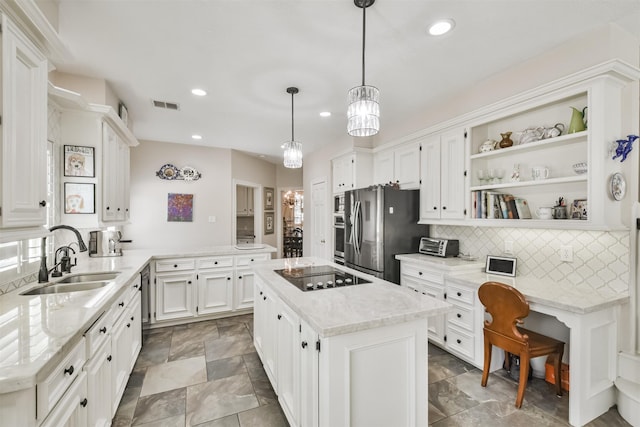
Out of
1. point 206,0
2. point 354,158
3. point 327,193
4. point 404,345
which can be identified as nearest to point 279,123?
point 354,158

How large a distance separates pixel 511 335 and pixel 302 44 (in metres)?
2.68

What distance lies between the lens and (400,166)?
392 centimetres

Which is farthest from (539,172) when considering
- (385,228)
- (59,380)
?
(59,380)

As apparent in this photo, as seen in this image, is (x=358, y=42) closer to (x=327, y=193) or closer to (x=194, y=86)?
(x=194, y=86)

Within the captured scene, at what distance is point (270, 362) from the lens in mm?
2305

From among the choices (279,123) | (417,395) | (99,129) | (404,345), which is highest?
(279,123)

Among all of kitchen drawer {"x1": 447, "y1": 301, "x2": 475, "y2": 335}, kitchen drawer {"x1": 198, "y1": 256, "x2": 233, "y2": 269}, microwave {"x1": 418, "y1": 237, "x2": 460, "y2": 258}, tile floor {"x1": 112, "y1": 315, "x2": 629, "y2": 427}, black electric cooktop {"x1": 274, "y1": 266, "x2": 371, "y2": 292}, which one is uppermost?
microwave {"x1": 418, "y1": 237, "x2": 460, "y2": 258}

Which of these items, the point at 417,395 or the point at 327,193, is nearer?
the point at 417,395

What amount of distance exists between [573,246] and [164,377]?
360cm

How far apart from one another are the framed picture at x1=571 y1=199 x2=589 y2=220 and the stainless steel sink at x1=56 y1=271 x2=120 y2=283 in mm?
3714

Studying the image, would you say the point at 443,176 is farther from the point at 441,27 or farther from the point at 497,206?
the point at 441,27

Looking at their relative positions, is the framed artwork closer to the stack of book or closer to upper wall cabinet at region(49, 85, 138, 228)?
upper wall cabinet at region(49, 85, 138, 228)

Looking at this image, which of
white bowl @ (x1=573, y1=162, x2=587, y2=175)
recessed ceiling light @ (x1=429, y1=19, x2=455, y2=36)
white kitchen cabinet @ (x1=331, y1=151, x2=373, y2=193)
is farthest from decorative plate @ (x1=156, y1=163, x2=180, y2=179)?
white bowl @ (x1=573, y1=162, x2=587, y2=175)

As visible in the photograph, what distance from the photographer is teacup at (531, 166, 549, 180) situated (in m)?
2.42
